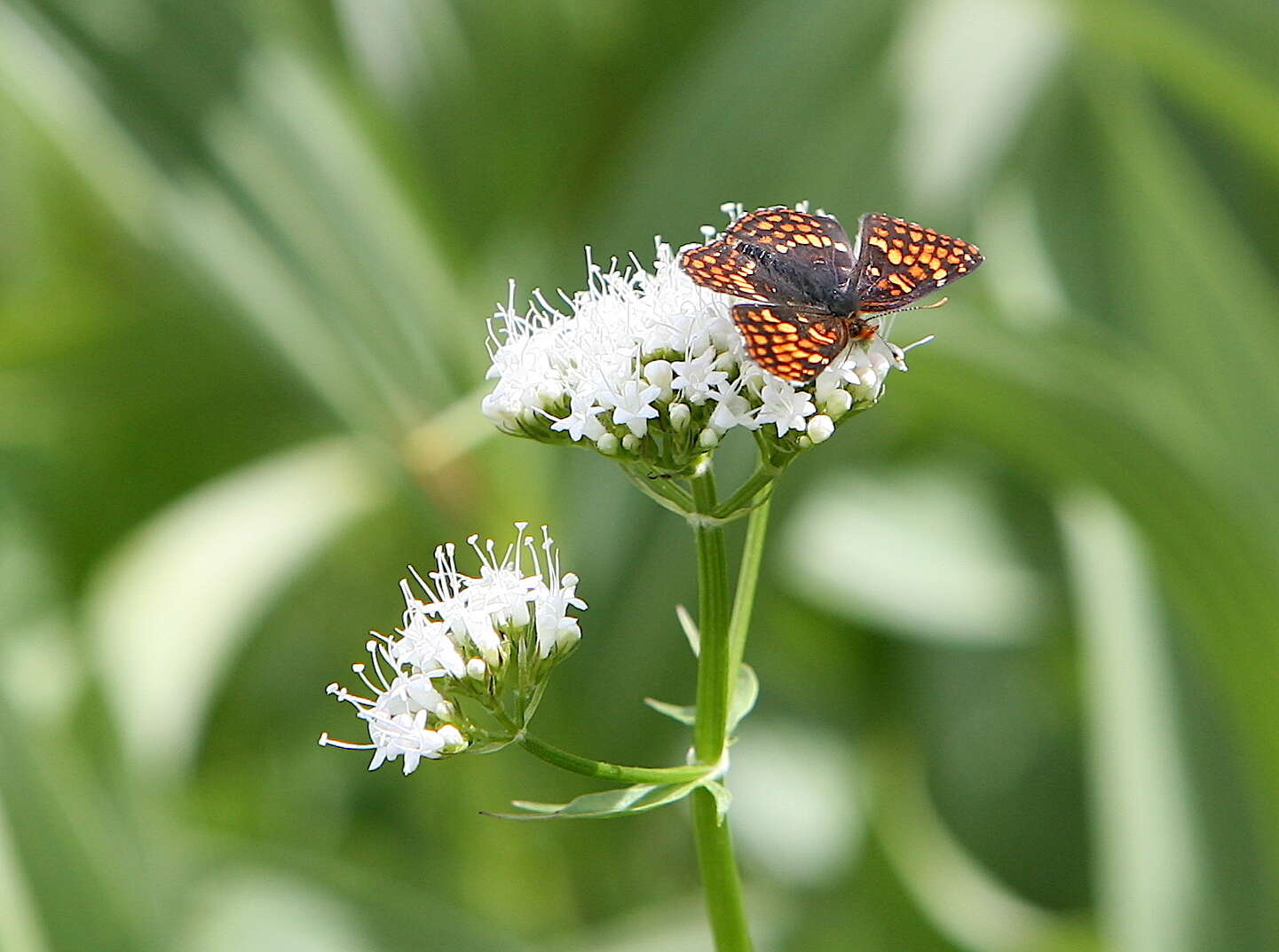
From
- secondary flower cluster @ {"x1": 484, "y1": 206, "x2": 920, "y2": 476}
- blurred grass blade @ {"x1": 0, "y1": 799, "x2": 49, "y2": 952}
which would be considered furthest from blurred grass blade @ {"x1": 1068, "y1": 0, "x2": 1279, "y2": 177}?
blurred grass blade @ {"x1": 0, "y1": 799, "x2": 49, "y2": 952}

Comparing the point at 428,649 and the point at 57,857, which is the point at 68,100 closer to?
the point at 57,857

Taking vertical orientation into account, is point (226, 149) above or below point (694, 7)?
below

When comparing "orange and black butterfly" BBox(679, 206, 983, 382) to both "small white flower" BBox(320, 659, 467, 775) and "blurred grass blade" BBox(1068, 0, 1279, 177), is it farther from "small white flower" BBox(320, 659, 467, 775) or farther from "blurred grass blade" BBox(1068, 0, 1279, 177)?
"blurred grass blade" BBox(1068, 0, 1279, 177)

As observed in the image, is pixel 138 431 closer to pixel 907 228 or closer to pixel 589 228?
pixel 589 228

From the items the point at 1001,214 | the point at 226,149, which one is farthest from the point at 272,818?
the point at 1001,214

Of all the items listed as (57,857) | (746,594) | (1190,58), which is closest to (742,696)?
(746,594)

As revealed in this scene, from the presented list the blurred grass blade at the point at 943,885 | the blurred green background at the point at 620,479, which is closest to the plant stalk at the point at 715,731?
the blurred green background at the point at 620,479
